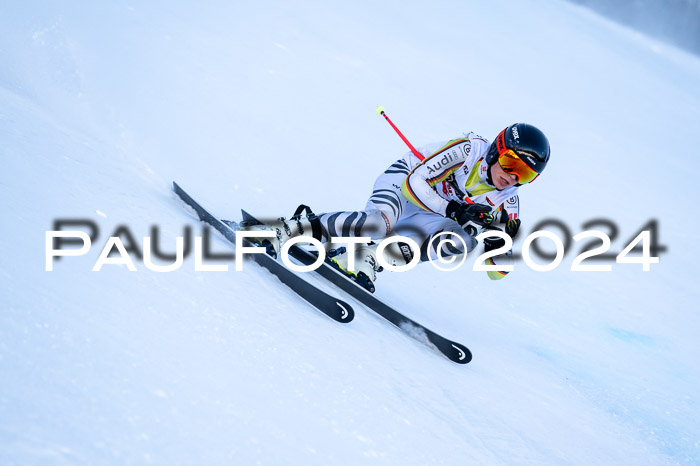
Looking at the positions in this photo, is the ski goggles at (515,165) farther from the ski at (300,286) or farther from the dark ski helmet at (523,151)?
the ski at (300,286)

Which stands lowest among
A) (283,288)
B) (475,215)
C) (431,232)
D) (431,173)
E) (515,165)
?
(283,288)

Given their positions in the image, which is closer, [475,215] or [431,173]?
[475,215]

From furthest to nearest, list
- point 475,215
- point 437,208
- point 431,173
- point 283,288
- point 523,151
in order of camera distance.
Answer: point 437,208, point 431,173, point 475,215, point 523,151, point 283,288

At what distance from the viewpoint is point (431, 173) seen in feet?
11.1

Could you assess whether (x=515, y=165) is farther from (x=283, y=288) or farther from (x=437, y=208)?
(x=283, y=288)

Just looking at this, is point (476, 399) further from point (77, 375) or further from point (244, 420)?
point (77, 375)

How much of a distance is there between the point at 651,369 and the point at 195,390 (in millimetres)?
3448

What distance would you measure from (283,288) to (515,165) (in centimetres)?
136

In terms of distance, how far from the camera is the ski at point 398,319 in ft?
9.59

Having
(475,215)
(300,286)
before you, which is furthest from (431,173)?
(300,286)

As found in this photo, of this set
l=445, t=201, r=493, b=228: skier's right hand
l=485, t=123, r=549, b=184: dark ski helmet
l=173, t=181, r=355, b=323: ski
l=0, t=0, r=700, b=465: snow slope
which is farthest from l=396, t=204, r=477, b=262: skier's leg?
l=173, t=181, r=355, b=323: ski

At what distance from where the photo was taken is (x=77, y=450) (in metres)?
1.24

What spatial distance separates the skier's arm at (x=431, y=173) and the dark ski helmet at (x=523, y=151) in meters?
0.27

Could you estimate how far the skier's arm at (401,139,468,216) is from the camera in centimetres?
337
